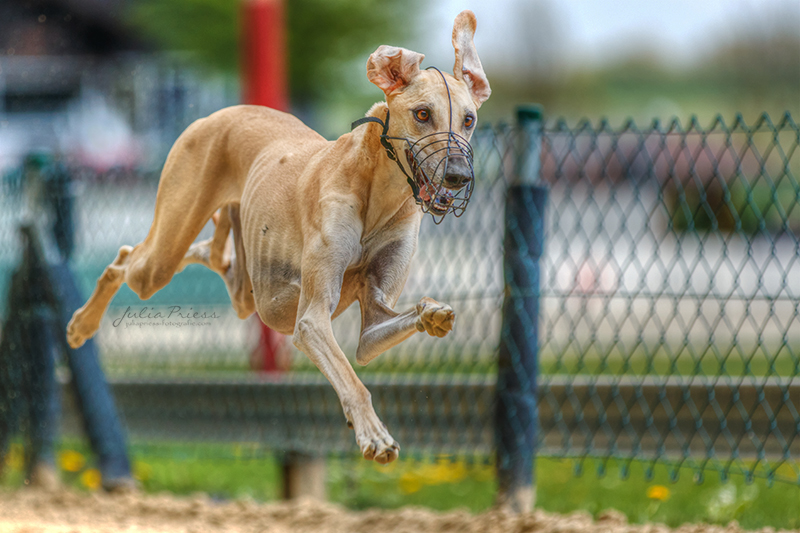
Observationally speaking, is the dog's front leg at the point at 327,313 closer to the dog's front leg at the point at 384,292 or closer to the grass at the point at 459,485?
the dog's front leg at the point at 384,292

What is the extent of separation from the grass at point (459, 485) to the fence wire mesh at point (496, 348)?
0.19m

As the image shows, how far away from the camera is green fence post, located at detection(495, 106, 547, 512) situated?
405 centimetres

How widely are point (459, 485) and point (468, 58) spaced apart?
3.83 metres

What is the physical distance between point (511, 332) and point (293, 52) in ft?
47.9

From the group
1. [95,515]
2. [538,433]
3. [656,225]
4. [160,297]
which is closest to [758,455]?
[538,433]

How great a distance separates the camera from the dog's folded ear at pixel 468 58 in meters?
1.96

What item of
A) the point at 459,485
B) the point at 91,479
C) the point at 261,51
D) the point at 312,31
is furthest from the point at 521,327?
the point at 312,31

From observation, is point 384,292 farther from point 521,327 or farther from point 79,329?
point 521,327

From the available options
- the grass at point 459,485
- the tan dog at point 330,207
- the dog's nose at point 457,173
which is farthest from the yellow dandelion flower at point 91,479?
the dog's nose at point 457,173

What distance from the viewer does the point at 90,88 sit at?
1998 centimetres

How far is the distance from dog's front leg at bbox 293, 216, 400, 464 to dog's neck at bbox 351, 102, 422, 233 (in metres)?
0.10

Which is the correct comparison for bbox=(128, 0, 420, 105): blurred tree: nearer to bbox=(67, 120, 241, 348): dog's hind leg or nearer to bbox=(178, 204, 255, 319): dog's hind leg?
bbox=(178, 204, 255, 319): dog's hind leg
